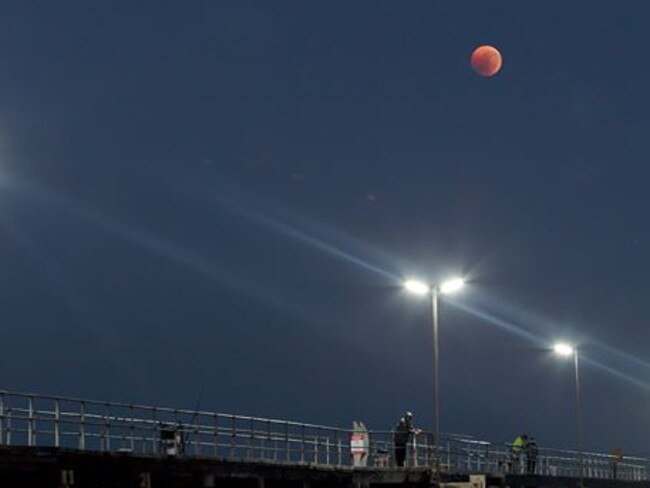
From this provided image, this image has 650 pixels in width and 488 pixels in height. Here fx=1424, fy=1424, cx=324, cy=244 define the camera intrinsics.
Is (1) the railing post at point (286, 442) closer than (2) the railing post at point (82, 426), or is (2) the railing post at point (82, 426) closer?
(2) the railing post at point (82, 426)

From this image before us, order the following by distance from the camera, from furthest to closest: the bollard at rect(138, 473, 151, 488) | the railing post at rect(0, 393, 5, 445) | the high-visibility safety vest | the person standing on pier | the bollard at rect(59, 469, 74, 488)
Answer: the high-visibility safety vest → the person standing on pier → the bollard at rect(138, 473, 151, 488) → the railing post at rect(0, 393, 5, 445) → the bollard at rect(59, 469, 74, 488)

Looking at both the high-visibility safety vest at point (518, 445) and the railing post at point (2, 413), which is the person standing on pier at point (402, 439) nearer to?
the high-visibility safety vest at point (518, 445)

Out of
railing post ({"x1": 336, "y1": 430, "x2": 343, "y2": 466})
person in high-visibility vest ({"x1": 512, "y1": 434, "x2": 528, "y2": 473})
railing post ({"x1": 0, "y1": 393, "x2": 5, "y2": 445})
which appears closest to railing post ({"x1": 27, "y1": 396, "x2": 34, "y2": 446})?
railing post ({"x1": 0, "y1": 393, "x2": 5, "y2": 445})

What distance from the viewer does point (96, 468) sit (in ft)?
113

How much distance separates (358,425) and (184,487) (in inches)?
631

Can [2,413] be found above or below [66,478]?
above

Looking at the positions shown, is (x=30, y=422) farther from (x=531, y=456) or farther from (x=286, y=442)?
(x=531, y=456)

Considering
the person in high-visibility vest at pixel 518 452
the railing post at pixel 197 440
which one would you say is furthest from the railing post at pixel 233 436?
the person in high-visibility vest at pixel 518 452

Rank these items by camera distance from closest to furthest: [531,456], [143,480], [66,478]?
[66,478] → [143,480] → [531,456]

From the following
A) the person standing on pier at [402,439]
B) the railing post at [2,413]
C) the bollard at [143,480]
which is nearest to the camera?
the railing post at [2,413]

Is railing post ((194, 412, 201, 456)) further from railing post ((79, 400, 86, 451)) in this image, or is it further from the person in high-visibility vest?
the person in high-visibility vest

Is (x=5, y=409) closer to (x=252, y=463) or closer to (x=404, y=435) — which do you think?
(x=252, y=463)

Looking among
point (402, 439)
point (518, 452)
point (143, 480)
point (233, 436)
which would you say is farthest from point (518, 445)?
point (143, 480)

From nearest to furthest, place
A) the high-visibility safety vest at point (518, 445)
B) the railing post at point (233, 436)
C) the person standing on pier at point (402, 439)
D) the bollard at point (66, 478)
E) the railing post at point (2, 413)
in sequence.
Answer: the bollard at point (66, 478) → the railing post at point (2, 413) → the railing post at point (233, 436) → the person standing on pier at point (402, 439) → the high-visibility safety vest at point (518, 445)
